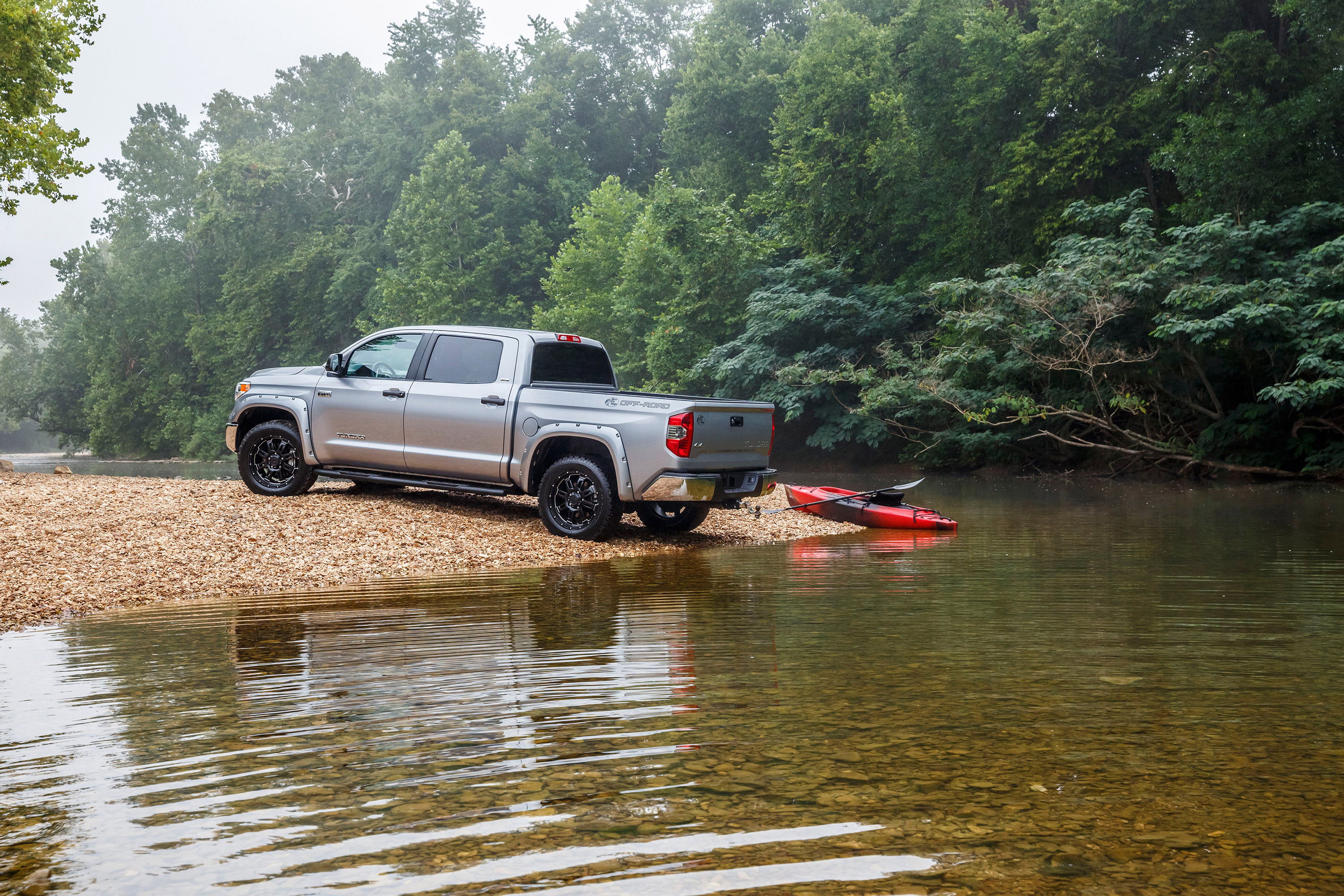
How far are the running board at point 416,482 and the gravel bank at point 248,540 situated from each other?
251mm

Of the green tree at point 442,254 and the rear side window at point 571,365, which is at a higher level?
the green tree at point 442,254

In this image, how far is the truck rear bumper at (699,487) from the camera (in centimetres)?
1015

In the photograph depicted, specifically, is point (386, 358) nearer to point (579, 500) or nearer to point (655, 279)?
point (579, 500)

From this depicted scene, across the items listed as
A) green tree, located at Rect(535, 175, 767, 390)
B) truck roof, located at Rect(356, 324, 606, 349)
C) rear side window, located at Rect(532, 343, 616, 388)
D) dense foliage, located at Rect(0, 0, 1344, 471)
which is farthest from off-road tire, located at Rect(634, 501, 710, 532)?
green tree, located at Rect(535, 175, 767, 390)

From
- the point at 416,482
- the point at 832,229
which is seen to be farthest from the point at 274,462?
the point at 832,229

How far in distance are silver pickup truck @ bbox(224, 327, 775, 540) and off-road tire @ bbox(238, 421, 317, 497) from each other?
0.05 ft

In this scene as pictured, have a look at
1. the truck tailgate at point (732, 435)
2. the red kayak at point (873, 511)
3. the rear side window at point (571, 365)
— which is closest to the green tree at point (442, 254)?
the red kayak at point (873, 511)

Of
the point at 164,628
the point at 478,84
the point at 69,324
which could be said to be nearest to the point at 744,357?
the point at 164,628

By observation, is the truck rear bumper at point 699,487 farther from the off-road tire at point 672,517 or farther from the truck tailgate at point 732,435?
the off-road tire at point 672,517

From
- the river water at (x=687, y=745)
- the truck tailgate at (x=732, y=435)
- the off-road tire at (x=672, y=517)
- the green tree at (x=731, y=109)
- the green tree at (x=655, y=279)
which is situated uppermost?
the green tree at (x=731, y=109)

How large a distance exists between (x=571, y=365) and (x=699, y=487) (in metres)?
2.42

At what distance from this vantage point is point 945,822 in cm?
289

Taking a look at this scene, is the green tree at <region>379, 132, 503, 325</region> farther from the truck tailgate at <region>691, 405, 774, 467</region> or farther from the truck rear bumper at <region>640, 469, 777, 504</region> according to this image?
the truck rear bumper at <region>640, 469, 777, 504</region>

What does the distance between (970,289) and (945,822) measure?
24.1 meters
